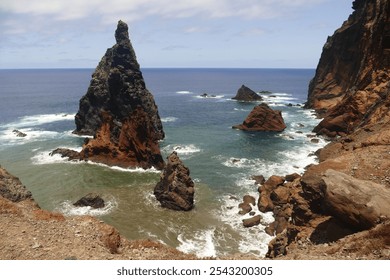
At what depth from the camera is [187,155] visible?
6053 centimetres

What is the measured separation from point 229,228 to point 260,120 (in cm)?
4726

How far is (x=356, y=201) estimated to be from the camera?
15.4 m

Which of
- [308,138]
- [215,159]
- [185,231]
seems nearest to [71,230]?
[185,231]

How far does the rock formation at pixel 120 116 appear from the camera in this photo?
180ft

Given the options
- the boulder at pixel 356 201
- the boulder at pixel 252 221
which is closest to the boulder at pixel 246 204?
the boulder at pixel 252 221

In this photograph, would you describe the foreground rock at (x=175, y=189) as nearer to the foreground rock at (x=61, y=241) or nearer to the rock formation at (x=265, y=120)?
the foreground rock at (x=61, y=241)

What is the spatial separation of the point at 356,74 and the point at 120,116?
62.2m

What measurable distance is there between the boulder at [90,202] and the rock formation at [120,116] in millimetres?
14658

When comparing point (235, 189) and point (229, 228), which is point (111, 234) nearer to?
point (229, 228)

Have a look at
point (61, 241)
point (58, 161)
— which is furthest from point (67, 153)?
point (61, 241)

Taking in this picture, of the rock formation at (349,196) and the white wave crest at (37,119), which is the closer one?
the rock formation at (349,196)

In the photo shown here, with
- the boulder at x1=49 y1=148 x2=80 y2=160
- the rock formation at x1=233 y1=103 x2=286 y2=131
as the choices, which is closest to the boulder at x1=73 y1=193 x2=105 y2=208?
the boulder at x1=49 y1=148 x2=80 y2=160

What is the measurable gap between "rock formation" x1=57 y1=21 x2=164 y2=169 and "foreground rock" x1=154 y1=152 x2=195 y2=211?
1285 centimetres

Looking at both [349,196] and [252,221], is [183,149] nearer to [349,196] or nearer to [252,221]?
[252,221]
